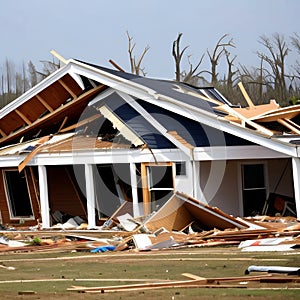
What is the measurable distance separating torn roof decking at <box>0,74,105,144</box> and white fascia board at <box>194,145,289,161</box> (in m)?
4.35

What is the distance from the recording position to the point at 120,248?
1644 centimetres

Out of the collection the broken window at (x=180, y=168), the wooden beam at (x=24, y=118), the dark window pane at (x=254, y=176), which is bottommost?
the dark window pane at (x=254, y=176)

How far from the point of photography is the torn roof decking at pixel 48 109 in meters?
24.5

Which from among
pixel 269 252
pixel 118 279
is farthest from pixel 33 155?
pixel 118 279

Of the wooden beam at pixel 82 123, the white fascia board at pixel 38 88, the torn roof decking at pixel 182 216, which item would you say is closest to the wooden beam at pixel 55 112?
the wooden beam at pixel 82 123

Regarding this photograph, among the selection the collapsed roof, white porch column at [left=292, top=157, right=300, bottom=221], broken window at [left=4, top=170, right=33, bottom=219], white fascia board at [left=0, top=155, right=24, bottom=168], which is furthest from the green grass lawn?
broken window at [left=4, top=170, right=33, bottom=219]

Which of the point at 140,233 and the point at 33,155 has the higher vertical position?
the point at 33,155

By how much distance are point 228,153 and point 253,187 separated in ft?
6.83

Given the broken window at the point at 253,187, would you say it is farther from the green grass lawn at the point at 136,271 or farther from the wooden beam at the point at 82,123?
the green grass lawn at the point at 136,271

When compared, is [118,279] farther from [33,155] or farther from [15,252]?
[33,155]

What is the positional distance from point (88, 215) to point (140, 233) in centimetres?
491

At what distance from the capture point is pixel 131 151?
72.2ft

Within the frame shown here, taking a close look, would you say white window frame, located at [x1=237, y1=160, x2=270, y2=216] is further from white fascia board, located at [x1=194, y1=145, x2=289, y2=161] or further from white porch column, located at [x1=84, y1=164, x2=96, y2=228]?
white porch column, located at [x1=84, y1=164, x2=96, y2=228]

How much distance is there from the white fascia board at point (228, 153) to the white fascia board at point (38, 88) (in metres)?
5.39
